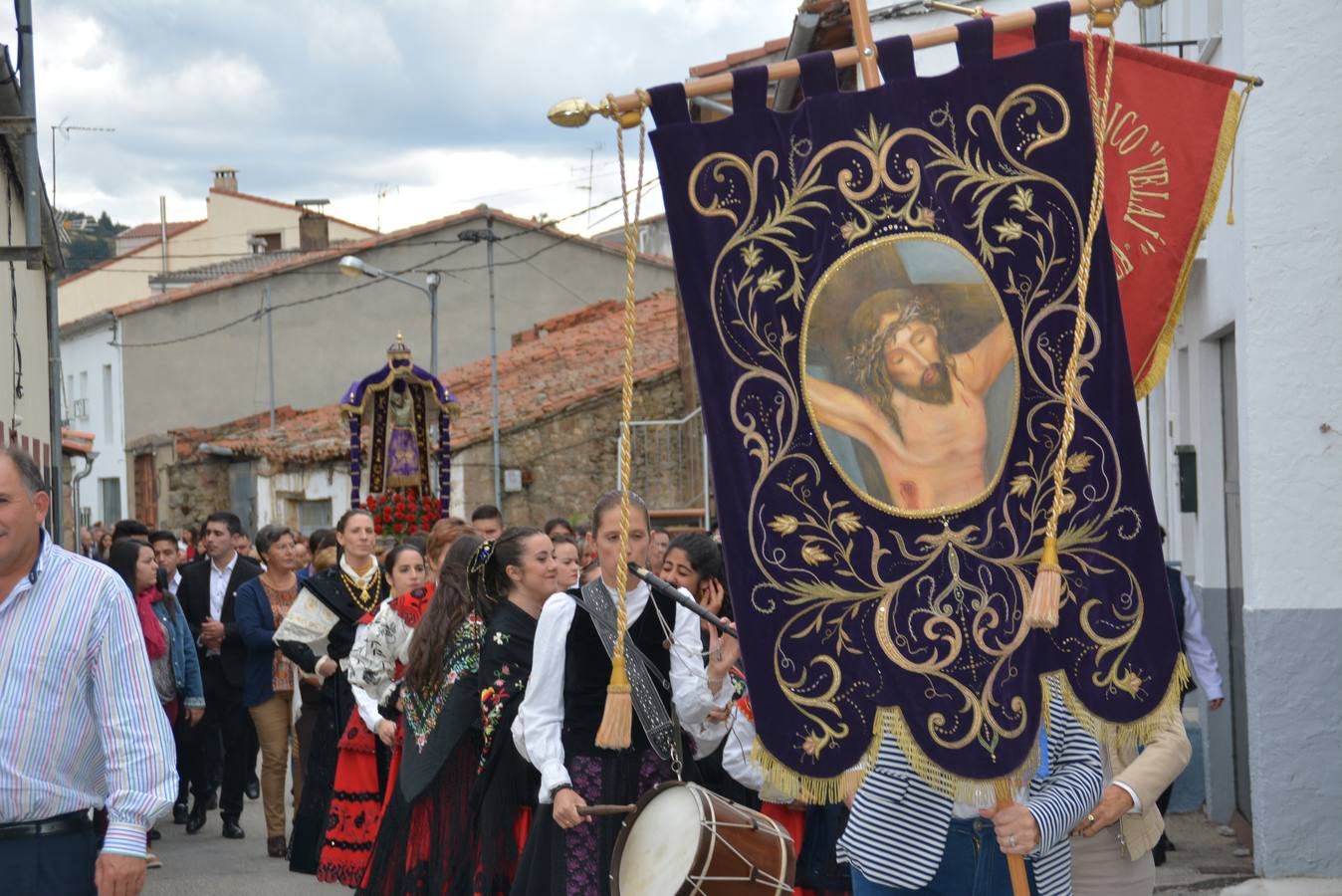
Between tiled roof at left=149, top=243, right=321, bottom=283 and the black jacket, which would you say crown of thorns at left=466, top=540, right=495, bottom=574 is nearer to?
the black jacket

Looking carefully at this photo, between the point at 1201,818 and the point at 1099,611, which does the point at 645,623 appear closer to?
the point at 1099,611

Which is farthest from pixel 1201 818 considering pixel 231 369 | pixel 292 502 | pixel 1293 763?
pixel 231 369

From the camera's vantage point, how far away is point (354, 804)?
31.2 feet

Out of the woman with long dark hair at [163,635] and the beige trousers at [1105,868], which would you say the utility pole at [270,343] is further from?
the beige trousers at [1105,868]

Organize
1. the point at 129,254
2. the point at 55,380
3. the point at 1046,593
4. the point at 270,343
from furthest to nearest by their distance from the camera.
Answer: the point at 129,254, the point at 270,343, the point at 55,380, the point at 1046,593

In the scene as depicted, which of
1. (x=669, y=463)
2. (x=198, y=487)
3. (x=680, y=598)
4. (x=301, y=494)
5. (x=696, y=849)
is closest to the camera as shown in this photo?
(x=696, y=849)

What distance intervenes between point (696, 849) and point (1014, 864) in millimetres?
1047

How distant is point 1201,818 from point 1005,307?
7802 millimetres

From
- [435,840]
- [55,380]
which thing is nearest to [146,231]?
[55,380]

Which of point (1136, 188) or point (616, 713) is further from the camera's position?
point (1136, 188)

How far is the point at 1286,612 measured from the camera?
354 inches

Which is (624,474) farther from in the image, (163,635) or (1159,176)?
(163,635)

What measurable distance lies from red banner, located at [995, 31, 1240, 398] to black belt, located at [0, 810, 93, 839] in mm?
3244

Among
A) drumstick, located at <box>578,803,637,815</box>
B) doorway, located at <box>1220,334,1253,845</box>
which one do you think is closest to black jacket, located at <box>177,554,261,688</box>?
doorway, located at <box>1220,334,1253,845</box>
